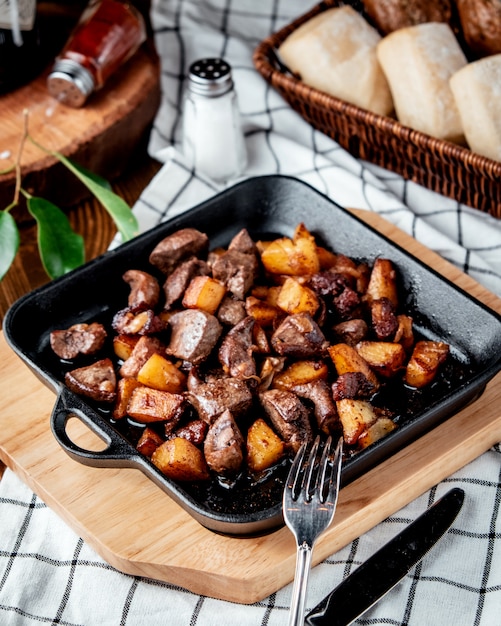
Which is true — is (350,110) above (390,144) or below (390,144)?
above

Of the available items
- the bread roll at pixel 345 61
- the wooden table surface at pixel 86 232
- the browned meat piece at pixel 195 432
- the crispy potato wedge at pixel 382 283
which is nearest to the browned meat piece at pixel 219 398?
the browned meat piece at pixel 195 432

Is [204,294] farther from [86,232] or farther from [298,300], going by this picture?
[86,232]

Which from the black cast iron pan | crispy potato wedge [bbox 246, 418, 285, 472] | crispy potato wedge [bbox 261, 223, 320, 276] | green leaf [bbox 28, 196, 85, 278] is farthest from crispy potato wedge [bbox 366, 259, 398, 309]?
green leaf [bbox 28, 196, 85, 278]

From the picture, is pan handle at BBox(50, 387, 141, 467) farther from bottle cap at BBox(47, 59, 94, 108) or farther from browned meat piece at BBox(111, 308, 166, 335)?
bottle cap at BBox(47, 59, 94, 108)

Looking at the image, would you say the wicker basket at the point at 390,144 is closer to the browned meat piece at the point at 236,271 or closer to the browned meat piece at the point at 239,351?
the browned meat piece at the point at 236,271

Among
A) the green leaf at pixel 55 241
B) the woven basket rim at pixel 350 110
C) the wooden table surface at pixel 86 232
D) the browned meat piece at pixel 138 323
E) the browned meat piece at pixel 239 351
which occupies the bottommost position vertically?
the wooden table surface at pixel 86 232

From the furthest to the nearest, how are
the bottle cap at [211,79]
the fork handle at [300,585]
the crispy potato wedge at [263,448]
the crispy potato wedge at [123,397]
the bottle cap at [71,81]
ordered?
the bottle cap at [71,81] → the bottle cap at [211,79] → the crispy potato wedge at [123,397] → the crispy potato wedge at [263,448] → the fork handle at [300,585]

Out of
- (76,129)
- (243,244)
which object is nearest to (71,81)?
(76,129)
